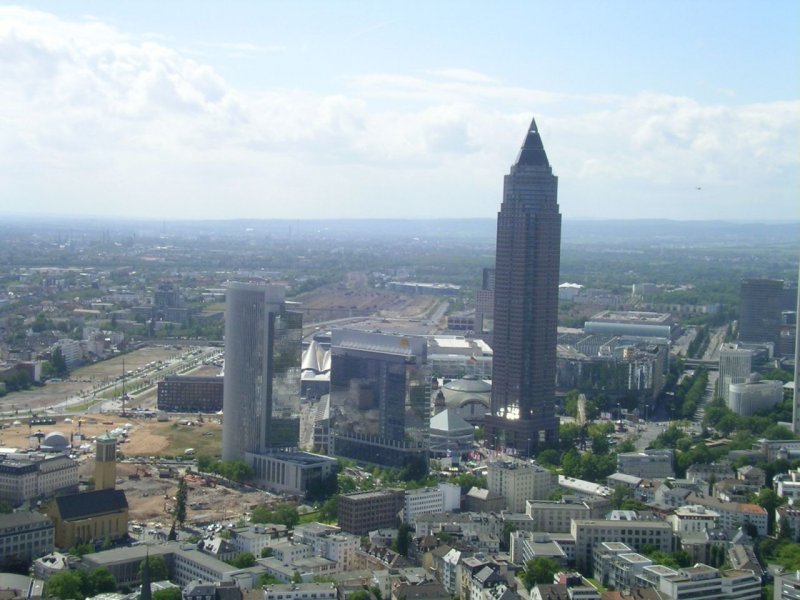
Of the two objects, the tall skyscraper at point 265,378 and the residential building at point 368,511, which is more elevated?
the tall skyscraper at point 265,378

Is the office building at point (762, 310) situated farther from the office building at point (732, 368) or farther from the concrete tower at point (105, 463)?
the concrete tower at point (105, 463)

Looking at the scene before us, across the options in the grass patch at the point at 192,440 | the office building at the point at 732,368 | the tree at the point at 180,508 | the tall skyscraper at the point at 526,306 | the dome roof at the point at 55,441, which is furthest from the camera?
the office building at the point at 732,368

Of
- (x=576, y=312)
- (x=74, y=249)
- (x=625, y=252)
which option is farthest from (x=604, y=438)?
(x=625, y=252)

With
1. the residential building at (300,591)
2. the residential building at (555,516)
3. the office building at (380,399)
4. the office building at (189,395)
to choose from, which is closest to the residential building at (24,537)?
the residential building at (300,591)

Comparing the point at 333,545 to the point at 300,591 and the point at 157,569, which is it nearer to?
the point at 300,591

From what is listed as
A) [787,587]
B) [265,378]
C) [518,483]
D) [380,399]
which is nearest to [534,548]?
[787,587]

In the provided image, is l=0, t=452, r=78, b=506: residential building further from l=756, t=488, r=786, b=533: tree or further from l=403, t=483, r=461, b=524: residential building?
l=756, t=488, r=786, b=533: tree
